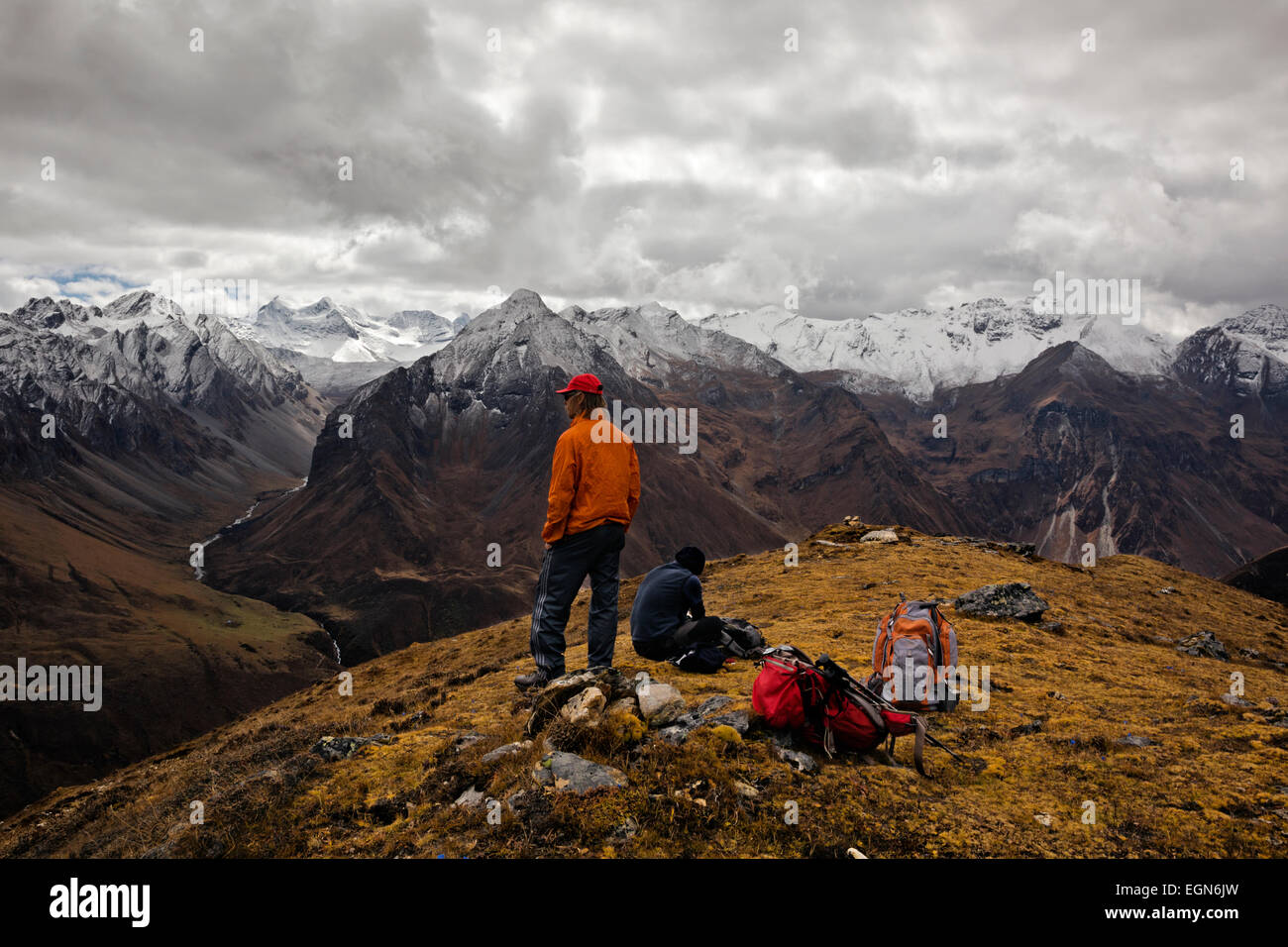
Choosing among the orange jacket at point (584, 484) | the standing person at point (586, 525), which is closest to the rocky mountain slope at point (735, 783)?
the standing person at point (586, 525)

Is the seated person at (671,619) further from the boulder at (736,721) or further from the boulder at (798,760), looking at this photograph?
the boulder at (798,760)

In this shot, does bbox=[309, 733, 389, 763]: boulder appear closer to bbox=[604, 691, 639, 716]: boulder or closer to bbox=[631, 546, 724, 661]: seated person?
bbox=[604, 691, 639, 716]: boulder

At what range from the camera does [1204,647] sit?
15.9 m

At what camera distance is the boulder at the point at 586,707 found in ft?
25.2

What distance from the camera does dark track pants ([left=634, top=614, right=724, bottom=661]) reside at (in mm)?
12164

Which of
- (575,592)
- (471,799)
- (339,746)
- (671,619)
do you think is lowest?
(339,746)

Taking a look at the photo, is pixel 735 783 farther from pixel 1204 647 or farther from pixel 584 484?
pixel 1204 647

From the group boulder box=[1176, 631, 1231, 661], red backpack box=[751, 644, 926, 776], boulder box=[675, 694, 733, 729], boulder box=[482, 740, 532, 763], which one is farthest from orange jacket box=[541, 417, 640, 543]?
boulder box=[1176, 631, 1231, 661]

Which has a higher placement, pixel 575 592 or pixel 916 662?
pixel 575 592

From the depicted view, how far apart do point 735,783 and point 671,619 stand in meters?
5.63

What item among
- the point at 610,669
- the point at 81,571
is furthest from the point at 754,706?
the point at 81,571

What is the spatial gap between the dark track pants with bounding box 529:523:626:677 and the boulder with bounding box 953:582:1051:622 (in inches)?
448

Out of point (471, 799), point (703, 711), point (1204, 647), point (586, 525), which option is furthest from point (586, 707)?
point (1204, 647)
